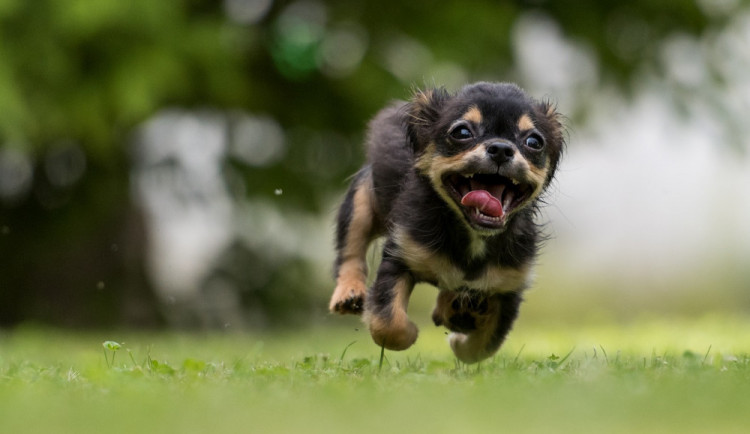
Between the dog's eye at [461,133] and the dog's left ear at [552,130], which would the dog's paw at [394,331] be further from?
the dog's left ear at [552,130]

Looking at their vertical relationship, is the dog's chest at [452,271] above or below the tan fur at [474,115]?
below

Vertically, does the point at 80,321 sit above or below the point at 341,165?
below

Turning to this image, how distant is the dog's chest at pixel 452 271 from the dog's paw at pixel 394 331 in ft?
1.01

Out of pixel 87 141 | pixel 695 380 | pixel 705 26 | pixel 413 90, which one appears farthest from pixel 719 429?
pixel 705 26

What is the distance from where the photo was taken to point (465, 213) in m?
5.91

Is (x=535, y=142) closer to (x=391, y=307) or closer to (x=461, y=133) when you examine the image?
(x=461, y=133)

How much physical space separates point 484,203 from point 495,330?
101 cm

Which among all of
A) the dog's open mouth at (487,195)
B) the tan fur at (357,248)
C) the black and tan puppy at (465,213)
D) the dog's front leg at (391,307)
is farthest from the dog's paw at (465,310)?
the dog's open mouth at (487,195)

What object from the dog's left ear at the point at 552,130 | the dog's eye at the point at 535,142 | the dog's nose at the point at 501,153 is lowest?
the dog's nose at the point at 501,153

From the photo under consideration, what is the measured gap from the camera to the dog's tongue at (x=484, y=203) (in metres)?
5.81

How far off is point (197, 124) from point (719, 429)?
35.7 feet

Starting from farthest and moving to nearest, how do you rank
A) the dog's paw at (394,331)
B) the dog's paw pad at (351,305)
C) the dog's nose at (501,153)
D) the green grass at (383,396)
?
1. the dog's paw pad at (351,305)
2. the dog's paw at (394,331)
3. the dog's nose at (501,153)
4. the green grass at (383,396)

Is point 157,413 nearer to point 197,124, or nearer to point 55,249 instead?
point 197,124

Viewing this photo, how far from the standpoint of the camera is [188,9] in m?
13.5
